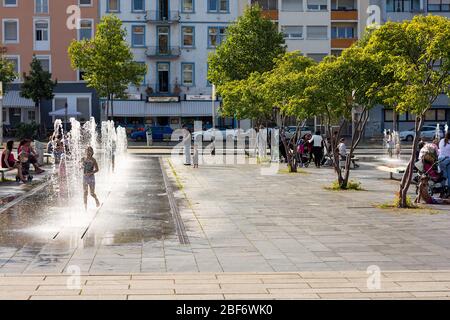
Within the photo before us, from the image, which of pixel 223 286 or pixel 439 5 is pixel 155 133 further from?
pixel 223 286

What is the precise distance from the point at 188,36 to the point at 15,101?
15.7 meters

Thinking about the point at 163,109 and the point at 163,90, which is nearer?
the point at 163,109

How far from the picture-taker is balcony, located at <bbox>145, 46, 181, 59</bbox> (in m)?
60.2

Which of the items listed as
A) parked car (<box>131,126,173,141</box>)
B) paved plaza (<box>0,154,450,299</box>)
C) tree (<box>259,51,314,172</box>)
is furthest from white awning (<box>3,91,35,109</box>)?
paved plaza (<box>0,154,450,299</box>)

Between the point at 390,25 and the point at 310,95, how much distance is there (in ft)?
15.3

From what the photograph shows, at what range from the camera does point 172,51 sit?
60.6 metres

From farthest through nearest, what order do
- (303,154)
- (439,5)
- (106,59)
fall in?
(439,5) → (106,59) → (303,154)

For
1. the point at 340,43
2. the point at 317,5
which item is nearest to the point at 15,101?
the point at 317,5

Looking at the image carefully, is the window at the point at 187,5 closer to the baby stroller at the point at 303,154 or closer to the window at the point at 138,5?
the window at the point at 138,5

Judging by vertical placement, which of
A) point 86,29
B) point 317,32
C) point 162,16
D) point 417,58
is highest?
point 162,16

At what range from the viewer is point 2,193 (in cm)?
1773

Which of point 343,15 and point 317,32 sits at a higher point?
point 343,15

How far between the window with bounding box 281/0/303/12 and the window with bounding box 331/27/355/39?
11.9 ft
